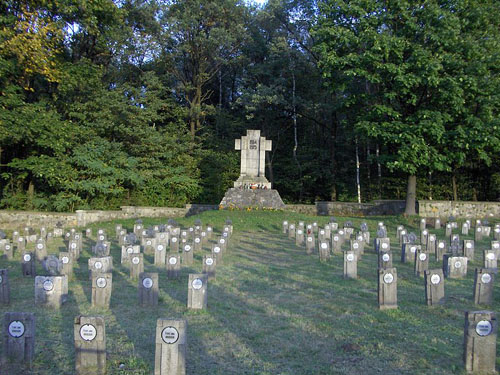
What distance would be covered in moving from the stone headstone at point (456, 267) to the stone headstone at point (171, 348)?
258 inches

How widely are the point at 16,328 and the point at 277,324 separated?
3.14m

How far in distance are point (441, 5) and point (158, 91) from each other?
15250 mm

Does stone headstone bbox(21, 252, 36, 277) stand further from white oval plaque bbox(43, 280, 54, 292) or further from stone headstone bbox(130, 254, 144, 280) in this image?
white oval plaque bbox(43, 280, 54, 292)

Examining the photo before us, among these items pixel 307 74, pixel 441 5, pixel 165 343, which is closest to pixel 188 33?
pixel 307 74

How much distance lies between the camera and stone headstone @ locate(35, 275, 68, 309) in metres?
6.77

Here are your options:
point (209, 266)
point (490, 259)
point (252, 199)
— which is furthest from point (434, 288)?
point (252, 199)

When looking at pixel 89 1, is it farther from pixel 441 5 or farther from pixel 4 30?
pixel 441 5

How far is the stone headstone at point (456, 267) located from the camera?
909cm

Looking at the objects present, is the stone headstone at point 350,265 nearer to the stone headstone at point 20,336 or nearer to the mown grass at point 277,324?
the mown grass at point 277,324

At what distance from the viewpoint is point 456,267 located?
9117mm

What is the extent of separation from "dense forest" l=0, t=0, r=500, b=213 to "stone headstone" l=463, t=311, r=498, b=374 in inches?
602

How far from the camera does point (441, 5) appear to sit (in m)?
19.9

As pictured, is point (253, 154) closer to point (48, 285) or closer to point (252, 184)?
point (252, 184)

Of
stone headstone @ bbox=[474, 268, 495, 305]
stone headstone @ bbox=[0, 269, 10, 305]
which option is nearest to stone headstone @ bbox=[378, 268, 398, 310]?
stone headstone @ bbox=[474, 268, 495, 305]
